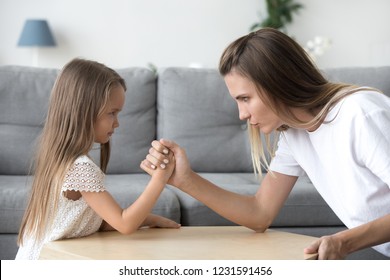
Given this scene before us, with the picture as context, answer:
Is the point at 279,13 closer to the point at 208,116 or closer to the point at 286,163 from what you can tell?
the point at 208,116

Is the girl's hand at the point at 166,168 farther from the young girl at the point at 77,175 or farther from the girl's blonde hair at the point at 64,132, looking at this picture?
the girl's blonde hair at the point at 64,132

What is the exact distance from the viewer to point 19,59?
6.11 m

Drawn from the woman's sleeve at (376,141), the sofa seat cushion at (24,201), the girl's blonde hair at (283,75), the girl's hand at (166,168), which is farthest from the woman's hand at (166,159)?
the sofa seat cushion at (24,201)

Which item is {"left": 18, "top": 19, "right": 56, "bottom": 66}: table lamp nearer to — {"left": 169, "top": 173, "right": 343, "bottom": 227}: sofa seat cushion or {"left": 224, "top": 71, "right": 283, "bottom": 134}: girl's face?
{"left": 169, "top": 173, "right": 343, "bottom": 227}: sofa seat cushion

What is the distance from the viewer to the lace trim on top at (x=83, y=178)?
6.17 feet

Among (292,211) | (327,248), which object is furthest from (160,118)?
(327,248)

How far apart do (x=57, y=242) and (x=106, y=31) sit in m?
4.59

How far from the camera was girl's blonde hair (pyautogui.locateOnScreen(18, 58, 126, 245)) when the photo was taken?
1.89 m

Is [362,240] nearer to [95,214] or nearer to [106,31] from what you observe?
[95,214]

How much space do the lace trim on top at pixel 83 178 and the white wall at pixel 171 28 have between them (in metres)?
4.35

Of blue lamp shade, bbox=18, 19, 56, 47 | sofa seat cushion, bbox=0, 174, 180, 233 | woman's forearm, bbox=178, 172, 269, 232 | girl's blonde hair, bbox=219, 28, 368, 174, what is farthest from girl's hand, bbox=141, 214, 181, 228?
blue lamp shade, bbox=18, 19, 56, 47

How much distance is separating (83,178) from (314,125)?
0.62m
